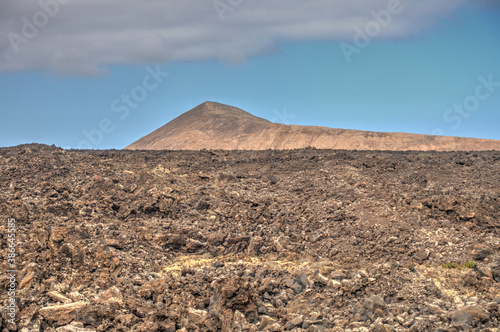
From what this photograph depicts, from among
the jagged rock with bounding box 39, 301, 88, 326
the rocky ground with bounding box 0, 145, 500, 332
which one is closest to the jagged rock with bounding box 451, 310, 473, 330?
the rocky ground with bounding box 0, 145, 500, 332

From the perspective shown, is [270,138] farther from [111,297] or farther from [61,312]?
[61,312]

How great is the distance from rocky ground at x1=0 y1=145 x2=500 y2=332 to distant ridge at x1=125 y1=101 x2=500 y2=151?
2096 cm

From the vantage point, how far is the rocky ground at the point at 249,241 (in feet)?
35.8

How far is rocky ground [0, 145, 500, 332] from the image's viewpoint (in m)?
10.9

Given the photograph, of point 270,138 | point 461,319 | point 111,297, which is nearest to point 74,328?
point 111,297

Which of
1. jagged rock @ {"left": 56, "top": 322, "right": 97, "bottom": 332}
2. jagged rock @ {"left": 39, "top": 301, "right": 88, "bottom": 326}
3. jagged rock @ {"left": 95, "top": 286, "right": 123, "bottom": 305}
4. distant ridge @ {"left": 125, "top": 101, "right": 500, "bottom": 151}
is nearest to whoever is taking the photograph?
jagged rock @ {"left": 56, "top": 322, "right": 97, "bottom": 332}

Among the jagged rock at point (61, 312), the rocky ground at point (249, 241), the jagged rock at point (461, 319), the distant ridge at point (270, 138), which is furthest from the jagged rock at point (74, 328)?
the distant ridge at point (270, 138)

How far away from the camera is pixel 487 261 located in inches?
550

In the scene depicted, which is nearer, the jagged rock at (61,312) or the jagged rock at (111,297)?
the jagged rock at (61,312)

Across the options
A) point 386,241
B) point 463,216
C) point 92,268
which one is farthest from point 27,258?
point 463,216

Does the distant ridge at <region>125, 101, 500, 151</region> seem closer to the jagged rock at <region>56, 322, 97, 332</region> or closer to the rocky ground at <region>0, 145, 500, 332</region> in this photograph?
the rocky ground at <region>0, 145, 500, 332</region>

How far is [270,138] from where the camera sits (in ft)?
154

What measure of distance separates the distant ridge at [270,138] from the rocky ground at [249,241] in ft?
68.8

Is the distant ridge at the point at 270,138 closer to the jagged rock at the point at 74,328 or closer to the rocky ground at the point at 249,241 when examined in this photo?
the rocky ground at the point at 249,241
